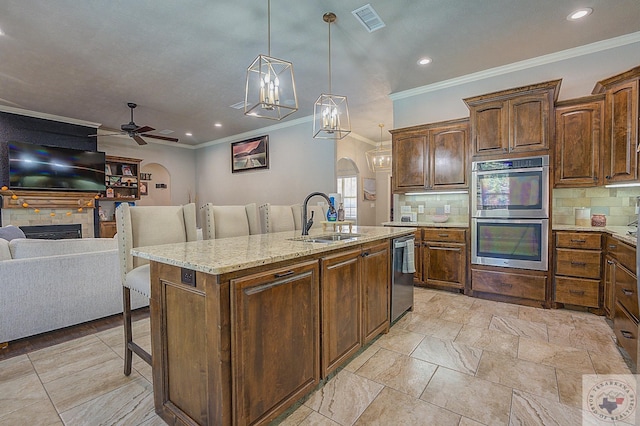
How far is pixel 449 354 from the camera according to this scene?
90.8 inches

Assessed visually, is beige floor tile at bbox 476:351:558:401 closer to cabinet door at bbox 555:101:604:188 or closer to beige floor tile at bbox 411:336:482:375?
beige floor tile at bbox 411:336:482:375

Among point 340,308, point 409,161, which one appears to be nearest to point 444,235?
point 409,161

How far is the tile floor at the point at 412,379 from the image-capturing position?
1.64 m

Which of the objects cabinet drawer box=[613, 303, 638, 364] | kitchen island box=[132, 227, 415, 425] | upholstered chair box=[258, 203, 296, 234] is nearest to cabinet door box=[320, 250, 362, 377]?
kitchen island box=[132, 227, 415, 425]

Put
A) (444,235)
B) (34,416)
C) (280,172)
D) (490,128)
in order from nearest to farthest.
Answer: (34,416)
(490,128)
(444,235)
(280,172)

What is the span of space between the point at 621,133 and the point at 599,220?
946 millimetres

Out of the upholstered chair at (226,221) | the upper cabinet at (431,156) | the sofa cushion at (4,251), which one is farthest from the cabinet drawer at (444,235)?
the sofa cushion at (4,251)

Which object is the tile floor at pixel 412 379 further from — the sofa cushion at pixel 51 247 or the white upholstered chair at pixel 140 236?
the sofa cushion at pixel 51 247

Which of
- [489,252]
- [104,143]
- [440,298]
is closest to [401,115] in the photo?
[489,252]

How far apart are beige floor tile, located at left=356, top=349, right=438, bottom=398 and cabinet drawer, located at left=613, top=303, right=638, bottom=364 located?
1.33m

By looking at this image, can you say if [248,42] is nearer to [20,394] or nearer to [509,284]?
[20,394]

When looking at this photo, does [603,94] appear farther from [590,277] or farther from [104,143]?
[104,143]

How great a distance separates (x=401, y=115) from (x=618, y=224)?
3.08 metres

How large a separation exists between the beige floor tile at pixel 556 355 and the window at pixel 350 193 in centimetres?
586
